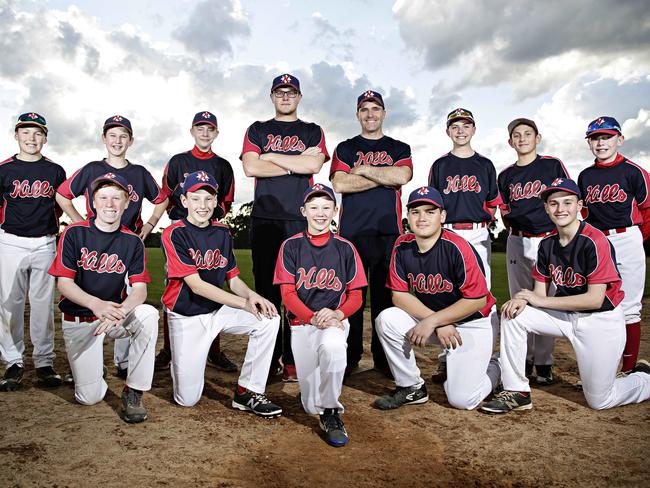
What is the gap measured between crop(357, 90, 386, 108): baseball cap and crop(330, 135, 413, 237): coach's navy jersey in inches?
12.9

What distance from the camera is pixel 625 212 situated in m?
4.57

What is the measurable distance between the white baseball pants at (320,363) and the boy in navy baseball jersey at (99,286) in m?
1.10

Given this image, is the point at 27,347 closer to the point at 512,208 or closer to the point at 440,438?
the point at 440,438

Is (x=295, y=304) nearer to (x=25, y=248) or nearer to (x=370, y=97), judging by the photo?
(x=370, y=97)

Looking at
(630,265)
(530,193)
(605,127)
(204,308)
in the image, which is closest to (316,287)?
(204,308)

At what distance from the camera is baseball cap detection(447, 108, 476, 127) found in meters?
4.77

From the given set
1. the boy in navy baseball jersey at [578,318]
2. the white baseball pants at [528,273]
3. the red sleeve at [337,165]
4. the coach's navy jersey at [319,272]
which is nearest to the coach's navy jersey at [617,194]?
the white baseball pants at [528,273]

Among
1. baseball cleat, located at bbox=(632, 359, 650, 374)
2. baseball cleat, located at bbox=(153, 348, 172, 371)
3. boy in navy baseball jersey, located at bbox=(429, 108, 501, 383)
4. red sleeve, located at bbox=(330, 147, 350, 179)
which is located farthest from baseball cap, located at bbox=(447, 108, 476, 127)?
baseball cleat, located at bbox=(153, 348, 172, 371)

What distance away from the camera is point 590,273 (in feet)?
12.7

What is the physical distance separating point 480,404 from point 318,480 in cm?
179

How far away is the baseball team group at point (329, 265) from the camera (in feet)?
12.6

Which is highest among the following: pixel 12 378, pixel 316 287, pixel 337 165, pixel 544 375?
pixel 337 165

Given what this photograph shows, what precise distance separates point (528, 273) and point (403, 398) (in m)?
1.84

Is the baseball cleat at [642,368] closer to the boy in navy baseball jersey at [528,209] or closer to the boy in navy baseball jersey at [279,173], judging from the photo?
the boy in navy baseball jersey at [528,209]
